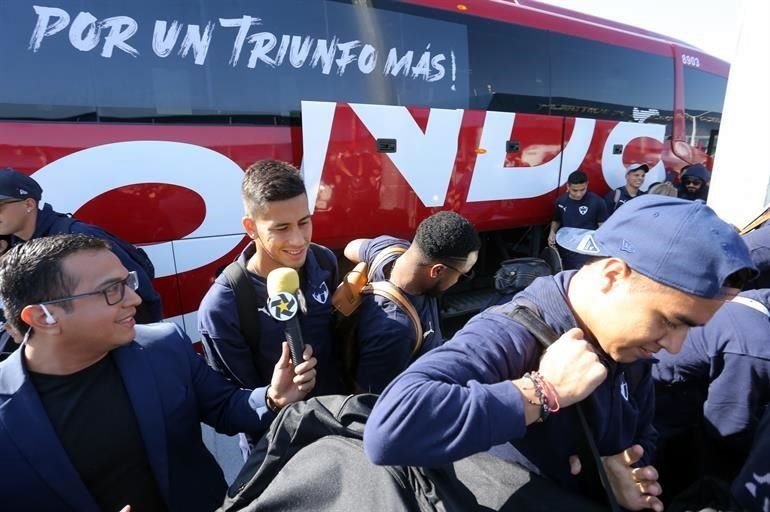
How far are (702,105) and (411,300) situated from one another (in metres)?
6.86

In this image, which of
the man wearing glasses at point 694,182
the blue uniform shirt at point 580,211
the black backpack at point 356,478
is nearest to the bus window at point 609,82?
the man wearing glasses at point 694,182

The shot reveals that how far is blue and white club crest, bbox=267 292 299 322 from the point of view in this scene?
4.44ft

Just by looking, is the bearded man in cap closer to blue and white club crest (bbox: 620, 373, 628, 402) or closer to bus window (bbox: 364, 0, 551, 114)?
blue and white club crest (bbox: 620, 373, 628, 402)

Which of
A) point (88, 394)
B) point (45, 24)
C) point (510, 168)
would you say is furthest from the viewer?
point (510, 168)

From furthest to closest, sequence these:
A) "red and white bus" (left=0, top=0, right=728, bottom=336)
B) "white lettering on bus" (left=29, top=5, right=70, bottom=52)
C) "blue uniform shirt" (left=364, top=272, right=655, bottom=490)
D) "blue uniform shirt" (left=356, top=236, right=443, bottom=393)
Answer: "red and white bus" (left=0, top=0, right=728, bottom=336), "white lettering on bus" (left=29, top=5, right=70, bottom=52), "blue uniform shirt" (left=356, top=236, right=443, bottom=393), "blue uniform shirt" (left=364, top=272, right=655, bottom=490)

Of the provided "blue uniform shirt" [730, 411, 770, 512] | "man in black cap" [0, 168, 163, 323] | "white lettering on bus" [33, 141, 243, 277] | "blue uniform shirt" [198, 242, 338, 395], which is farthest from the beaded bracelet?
"white lettering on bus" [33, 141, 243, 277]

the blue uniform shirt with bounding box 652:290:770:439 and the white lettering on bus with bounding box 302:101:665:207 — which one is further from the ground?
the white lettering on bus with bounding box 302:101:665:207

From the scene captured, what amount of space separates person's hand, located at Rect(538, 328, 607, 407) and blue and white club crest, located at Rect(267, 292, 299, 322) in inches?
28.6

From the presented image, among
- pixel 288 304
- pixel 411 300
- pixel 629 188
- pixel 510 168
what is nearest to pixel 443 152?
pixel 510 168

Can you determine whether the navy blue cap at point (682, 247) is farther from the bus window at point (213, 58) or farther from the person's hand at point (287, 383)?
the bus window at point (213, 58)

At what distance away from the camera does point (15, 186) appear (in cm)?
218

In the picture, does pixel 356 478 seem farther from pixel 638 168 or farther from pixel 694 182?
pixel 694 182

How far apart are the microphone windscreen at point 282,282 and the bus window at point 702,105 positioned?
6.77 metres

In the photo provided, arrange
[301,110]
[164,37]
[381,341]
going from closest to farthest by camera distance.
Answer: [381,341]
[164,37]
[301,110]
